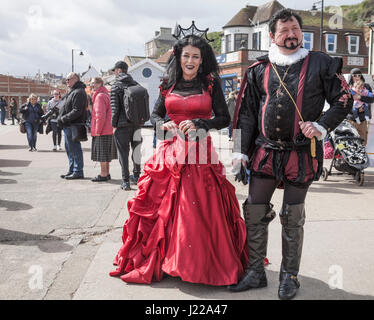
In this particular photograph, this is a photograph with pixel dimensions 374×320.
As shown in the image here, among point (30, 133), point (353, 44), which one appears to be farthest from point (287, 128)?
point (353, 44)

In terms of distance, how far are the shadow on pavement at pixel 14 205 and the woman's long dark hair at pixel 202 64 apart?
3.20 metres

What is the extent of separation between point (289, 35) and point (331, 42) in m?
41.6

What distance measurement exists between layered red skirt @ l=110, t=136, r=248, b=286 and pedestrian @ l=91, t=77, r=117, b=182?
419 centimetres

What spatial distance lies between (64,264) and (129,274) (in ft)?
2.55

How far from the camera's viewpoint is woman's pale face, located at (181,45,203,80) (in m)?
3.51

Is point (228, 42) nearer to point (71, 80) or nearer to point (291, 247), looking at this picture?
point (71, 80)

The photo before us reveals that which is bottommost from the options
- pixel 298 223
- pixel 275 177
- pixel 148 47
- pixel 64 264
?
pixel 64 264

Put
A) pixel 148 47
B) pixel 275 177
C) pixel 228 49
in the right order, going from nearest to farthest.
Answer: pixel 275 177 < pixel 228 49 < pixel 148 47

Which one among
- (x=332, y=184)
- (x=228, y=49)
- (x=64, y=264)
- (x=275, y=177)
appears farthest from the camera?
(x=228, y=49)

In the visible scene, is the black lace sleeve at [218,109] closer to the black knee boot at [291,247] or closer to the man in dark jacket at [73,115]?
the black knee boot at [291,247]

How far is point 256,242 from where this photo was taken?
3.17 metres

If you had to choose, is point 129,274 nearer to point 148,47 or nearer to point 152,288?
point 152,288
